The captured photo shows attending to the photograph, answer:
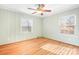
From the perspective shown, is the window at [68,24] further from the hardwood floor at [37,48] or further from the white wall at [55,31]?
the hardwood floor at [37,48]

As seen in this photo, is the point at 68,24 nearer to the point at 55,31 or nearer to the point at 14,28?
the point at 55,31

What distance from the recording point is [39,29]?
162cm

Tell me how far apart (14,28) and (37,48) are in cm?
69

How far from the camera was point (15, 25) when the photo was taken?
165cm

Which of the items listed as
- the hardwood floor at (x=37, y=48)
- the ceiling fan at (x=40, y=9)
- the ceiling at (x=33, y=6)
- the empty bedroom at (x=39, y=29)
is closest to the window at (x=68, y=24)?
the empty bedroom at (x=39, y=29)

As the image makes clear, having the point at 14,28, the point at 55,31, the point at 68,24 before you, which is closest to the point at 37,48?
the point at 55,31

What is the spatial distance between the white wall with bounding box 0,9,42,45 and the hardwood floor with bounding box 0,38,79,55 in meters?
0.12

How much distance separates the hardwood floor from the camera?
1.53m

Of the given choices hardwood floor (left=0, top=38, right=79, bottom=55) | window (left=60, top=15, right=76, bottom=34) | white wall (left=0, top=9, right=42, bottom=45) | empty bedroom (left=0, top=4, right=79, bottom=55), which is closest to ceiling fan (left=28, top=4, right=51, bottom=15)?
empty bedroom (left=0, top=4, right=79, bottom=55)

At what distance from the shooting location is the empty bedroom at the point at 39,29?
4.94ft

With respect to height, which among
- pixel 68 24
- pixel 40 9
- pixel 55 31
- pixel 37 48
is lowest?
pixel 37 48

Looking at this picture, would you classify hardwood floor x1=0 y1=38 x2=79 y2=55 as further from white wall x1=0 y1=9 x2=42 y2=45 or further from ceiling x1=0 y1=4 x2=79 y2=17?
ceiling x1=0 y1=4 x2=79 y2=17

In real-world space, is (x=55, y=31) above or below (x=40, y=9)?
below

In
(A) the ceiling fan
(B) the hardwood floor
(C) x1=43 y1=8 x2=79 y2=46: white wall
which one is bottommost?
(B) the hardwood floor
